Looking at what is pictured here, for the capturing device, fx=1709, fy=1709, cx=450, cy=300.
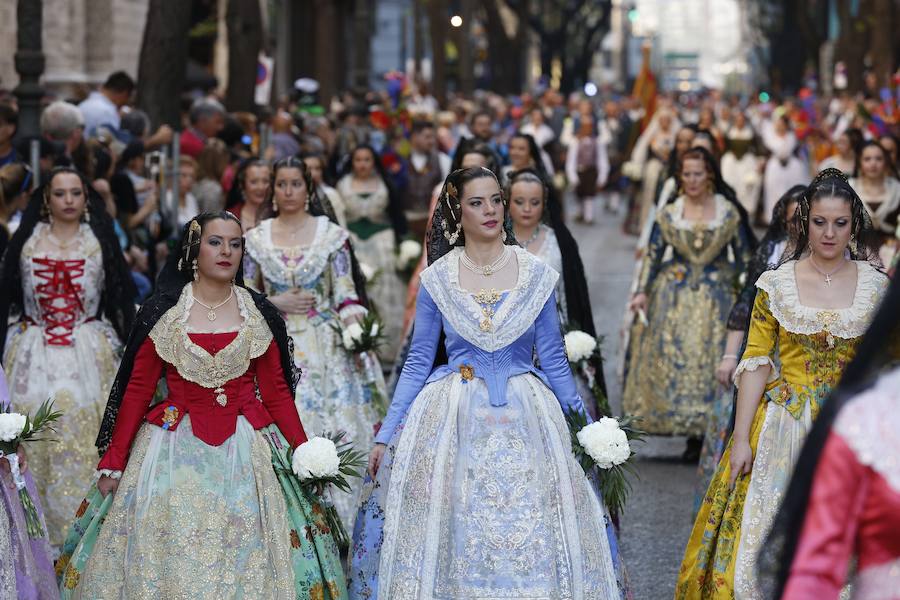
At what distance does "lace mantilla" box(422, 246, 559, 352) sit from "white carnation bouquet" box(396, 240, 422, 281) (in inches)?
290

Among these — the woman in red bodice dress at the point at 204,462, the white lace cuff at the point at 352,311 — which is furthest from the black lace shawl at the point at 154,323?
the white lace cuff at the point at 352,311

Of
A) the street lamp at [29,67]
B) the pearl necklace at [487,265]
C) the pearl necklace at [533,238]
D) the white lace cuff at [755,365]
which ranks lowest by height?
the white lace cuff at [755,365]

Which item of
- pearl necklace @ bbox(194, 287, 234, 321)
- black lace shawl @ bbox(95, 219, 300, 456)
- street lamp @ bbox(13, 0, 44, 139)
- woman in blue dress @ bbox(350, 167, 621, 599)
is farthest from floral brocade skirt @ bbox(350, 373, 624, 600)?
street lamp @ bbox(13, 0, 44, 139)

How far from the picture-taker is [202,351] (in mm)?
6473

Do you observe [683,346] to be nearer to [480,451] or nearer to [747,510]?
A: [747,510]

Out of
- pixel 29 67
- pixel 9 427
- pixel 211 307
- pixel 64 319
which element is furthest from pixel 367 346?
pixel 29 67

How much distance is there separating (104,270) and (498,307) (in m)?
2.95

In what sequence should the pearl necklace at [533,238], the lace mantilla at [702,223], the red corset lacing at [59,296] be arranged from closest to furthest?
the red corset lacing at [59,296], the pearl necklace at [533,238], the lace mantilla at [702,223]

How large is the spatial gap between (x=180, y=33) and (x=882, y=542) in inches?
521

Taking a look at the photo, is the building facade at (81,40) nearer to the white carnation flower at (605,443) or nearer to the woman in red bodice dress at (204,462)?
the woman in red bodice dress at (204,462)

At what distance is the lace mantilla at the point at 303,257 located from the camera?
8.91 m

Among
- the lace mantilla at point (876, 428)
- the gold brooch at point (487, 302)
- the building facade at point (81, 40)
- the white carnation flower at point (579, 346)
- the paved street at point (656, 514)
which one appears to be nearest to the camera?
the lace mantilla at point (876, 428)

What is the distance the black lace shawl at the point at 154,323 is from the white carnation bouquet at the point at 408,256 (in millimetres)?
7088

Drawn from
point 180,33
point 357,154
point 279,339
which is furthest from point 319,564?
point 180,33
